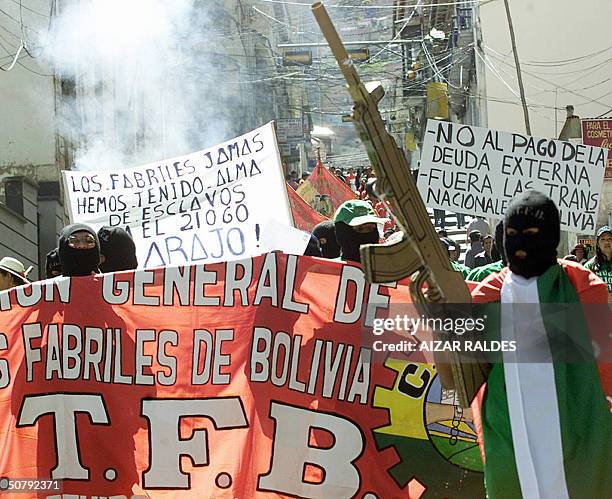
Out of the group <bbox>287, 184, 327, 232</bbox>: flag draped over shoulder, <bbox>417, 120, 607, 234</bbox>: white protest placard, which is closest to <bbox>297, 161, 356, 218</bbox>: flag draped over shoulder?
<bbox>287, 184, 327, 232</bbox>: flag draped over shoulder

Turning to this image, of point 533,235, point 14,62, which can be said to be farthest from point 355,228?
point 14,62

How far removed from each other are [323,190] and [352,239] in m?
12.2

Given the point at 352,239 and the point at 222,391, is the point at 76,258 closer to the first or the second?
the point at 222,391

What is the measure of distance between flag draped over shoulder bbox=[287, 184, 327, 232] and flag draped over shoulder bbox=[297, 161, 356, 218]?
16.2 feet

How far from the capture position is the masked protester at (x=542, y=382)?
10.6ft

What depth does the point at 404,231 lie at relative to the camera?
322cm

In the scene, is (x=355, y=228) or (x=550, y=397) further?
(x=355, y=228)

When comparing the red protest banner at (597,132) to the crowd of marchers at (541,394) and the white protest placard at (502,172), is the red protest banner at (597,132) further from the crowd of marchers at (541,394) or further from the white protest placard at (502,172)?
the crowd of marchers at (541,394)

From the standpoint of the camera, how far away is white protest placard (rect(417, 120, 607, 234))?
7.45 metres

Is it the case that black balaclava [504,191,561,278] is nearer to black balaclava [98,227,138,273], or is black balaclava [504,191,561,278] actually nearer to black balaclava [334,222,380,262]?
black balaclava [334,222,380,262]

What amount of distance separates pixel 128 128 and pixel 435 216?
737 centimetres

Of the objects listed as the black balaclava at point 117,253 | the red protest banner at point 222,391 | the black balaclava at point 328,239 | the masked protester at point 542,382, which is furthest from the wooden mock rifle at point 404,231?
the black balaclava at point 328,239

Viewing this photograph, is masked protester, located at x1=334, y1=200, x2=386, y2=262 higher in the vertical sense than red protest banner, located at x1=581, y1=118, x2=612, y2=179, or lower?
lower

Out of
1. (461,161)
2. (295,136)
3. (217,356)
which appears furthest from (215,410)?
(295,136)
